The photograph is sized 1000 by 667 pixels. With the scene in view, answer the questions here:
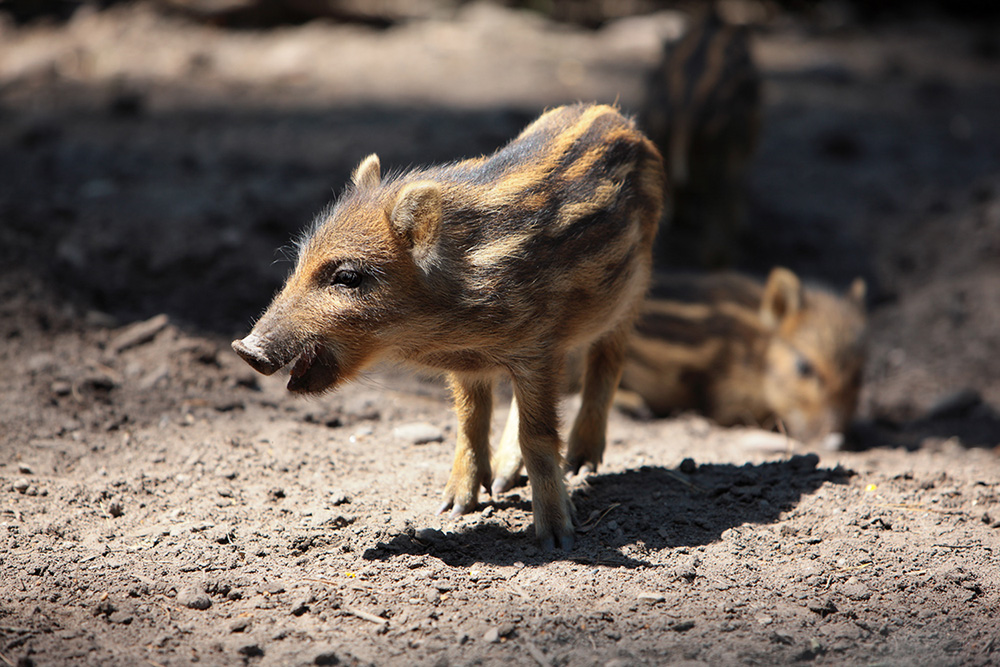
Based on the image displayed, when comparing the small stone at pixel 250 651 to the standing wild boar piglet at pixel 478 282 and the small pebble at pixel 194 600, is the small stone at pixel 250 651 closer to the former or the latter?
the small pebble at pixel 194 600

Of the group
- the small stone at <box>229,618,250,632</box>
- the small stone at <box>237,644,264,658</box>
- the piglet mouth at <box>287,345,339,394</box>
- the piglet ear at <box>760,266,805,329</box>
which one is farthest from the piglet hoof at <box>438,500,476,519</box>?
the piglet ear at <box>760,266,805,329</box>

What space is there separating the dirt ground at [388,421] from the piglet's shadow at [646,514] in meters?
0.01

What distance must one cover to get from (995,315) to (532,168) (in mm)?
4098

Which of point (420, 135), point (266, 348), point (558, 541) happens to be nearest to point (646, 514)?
point (558, 541)

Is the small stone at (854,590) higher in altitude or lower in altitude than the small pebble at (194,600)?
higher

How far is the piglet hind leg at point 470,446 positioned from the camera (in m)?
3.34

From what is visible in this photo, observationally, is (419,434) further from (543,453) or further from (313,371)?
(313,371)

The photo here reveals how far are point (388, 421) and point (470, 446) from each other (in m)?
1.02

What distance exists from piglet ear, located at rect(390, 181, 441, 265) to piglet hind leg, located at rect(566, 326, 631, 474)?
1.08 m

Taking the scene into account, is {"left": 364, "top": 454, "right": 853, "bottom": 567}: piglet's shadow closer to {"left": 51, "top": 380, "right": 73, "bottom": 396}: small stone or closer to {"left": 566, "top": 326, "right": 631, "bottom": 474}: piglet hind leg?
{"left": 566, "top": 326, "right": 631, "bottom": 474}: piglet hind leg

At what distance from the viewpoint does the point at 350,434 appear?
163 inches

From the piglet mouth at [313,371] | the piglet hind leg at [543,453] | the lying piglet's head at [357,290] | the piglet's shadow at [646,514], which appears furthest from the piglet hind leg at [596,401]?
the piglet mouth at [313,371]

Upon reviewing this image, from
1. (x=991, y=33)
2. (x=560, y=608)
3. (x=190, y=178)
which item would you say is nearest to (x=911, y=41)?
(x=991, y=33)

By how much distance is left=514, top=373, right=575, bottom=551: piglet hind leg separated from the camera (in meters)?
3.12
